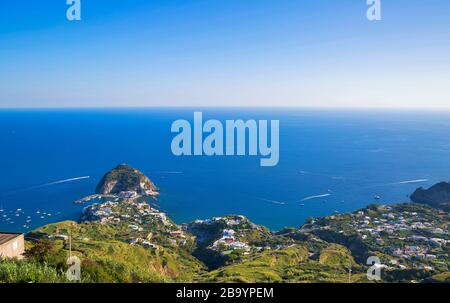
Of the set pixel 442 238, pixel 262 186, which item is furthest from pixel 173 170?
pixel 442 238

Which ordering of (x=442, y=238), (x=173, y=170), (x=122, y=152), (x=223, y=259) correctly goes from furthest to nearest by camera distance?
(x=122, y=152) → (x=173, y=170) → (x=442, y=238) → (x=223, y=259)

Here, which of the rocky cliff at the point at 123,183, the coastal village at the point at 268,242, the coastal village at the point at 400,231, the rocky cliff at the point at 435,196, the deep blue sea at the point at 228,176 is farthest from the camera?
the rocky cliff at the point at 123,183

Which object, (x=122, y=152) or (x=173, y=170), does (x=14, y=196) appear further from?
→ (x=122, y=152)

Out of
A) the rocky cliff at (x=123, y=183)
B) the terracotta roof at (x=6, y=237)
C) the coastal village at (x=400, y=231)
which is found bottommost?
the coastal village at (x=400, y=231)

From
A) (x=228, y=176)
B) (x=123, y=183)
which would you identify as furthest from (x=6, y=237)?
(x=228, y=176)

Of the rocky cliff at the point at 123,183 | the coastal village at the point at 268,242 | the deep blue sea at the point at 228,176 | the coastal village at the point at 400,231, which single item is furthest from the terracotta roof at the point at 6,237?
the rocky cliff at the point at 123,183

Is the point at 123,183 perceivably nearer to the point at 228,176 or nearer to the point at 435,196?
the point at 228,176

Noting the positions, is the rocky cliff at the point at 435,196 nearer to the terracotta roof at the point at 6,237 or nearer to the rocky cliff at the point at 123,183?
the rocky cliff at the point at 123,183

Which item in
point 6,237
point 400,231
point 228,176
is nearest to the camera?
point 6,237

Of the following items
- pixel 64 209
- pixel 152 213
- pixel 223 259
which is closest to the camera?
pixel 223 259
